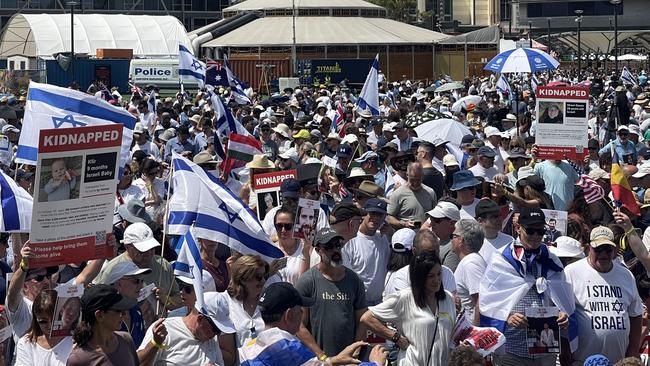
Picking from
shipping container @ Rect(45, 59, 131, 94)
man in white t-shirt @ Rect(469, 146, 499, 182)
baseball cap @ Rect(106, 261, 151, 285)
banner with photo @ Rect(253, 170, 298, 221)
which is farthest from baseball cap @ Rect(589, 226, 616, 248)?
shipping container @ Rect(45, 59, 131, 94)

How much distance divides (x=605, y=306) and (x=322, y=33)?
75035mm

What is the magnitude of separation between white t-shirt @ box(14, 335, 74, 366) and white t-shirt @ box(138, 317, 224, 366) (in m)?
0.39

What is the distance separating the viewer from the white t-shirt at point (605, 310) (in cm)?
889

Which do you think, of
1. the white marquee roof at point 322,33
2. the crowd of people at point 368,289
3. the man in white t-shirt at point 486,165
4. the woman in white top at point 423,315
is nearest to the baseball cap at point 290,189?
the crowd of people at point 368,289

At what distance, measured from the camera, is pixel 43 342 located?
7.50 m

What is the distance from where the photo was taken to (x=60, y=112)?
11234 mm

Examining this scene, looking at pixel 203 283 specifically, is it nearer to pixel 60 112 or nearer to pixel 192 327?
pixel 192 327

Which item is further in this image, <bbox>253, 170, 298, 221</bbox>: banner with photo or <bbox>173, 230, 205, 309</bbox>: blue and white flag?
<bbox>253, 170, 298, 221</bbox>: banner with photo

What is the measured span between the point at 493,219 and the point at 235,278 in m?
2.87

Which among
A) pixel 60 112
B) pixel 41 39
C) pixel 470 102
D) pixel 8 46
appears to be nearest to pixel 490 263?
pixel 60 112

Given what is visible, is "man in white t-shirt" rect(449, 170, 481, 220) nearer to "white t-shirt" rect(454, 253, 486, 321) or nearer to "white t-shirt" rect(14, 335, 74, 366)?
"white t-shirt" rect(454, 253, 486, 321)

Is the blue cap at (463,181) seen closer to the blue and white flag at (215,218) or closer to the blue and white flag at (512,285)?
the blue and white flag at (512,285)

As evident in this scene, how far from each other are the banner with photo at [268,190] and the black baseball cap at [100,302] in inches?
186

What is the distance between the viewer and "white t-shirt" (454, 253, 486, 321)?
9.16 m
